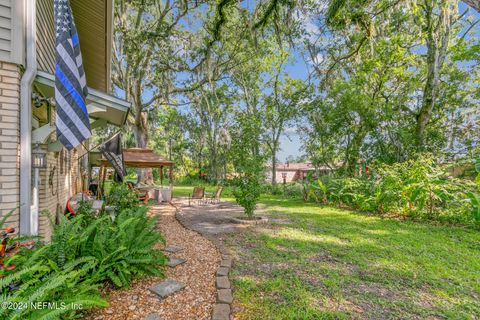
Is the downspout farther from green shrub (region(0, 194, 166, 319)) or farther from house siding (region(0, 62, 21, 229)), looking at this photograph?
green shrub (region(0, 194, 166, 319))

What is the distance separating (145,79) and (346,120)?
10.6 meters

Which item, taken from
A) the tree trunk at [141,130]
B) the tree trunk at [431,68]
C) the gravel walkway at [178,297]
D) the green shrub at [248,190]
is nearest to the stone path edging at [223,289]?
the gravel walkway at [178,297]

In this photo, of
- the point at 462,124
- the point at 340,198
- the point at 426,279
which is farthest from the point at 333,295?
the point at 462,124

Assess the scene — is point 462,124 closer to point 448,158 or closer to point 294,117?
point 448,158

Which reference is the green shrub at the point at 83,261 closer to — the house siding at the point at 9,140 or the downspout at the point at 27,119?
the downspout at the point at 27,119

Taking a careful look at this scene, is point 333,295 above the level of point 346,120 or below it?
below

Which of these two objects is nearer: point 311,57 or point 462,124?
point 311,57

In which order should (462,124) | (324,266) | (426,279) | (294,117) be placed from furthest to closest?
(294,117), (462,124), (324,266), (426,279)

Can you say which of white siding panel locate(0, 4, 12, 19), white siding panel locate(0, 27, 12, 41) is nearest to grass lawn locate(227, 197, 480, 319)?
white siding panel locate(0, 27, 12, 41)

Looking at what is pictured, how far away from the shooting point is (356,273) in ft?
11.7

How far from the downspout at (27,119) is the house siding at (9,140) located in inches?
1.5

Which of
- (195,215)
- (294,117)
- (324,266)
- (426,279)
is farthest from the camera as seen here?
(294,117)

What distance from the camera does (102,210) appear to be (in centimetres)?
621

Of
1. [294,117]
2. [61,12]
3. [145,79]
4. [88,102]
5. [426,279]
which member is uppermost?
[145,79]
